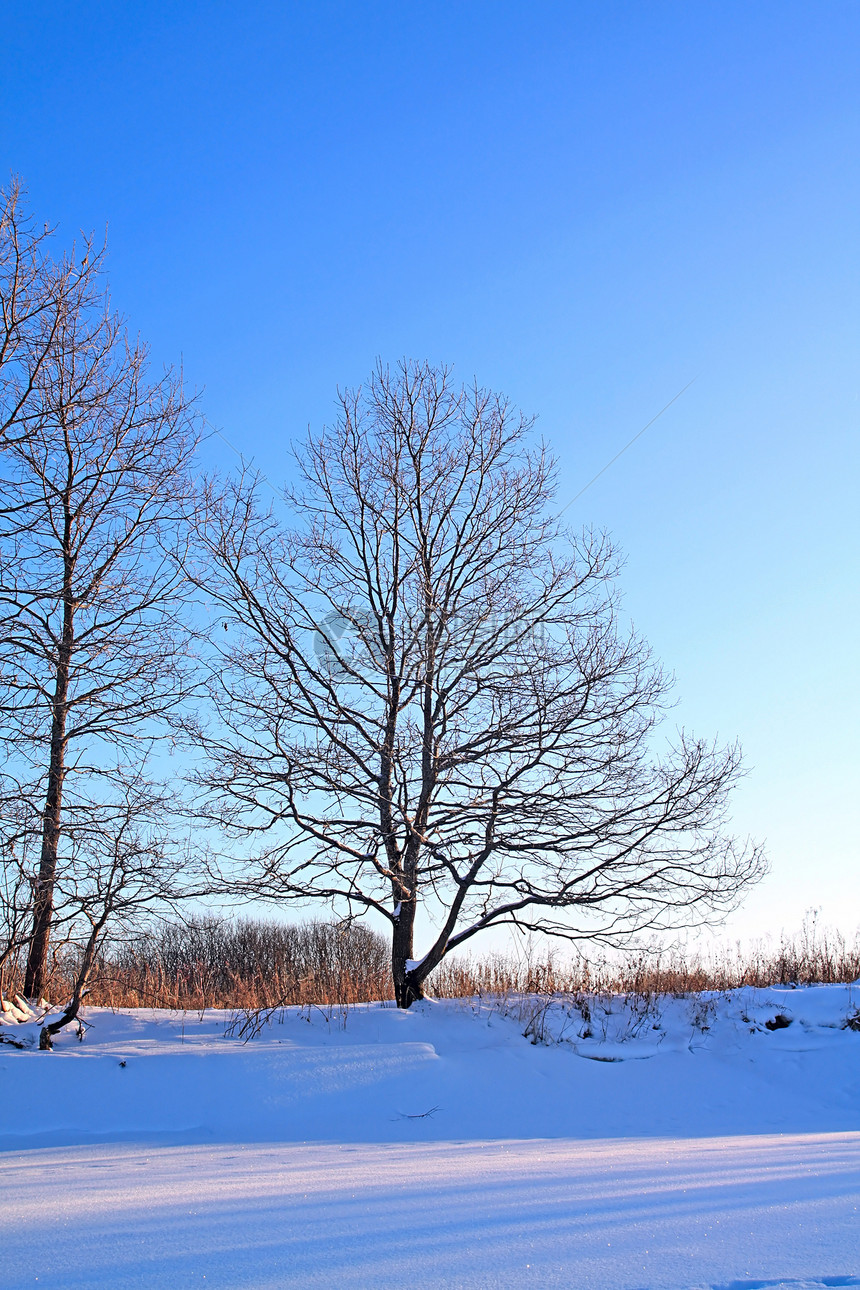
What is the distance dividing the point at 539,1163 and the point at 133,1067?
603cm

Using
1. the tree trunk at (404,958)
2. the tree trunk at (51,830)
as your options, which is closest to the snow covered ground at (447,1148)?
the tree trunk at (404,958)

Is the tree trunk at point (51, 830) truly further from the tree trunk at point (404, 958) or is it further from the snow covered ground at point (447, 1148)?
the tree trunk at point (404, 958)

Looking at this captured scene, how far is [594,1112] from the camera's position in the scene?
35.9 feet

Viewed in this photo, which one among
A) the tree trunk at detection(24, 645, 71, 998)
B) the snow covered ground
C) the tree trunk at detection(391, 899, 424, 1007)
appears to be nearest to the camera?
the snow covered ground

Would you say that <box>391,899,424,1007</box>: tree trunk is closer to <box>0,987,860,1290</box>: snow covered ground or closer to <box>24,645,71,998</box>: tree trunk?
<box>0,987,860,1290</box>: snow covered ground

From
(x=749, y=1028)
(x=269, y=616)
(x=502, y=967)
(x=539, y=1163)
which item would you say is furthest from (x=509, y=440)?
(x=539, y=1163)

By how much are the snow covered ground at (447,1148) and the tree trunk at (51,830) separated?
40.8 inches

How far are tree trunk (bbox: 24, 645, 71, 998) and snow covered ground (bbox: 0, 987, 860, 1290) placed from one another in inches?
40.8

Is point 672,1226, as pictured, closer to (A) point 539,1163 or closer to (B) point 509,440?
(A) point 539,1163

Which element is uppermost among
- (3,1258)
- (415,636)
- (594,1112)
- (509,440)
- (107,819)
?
(509,440)

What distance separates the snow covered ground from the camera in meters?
3.38

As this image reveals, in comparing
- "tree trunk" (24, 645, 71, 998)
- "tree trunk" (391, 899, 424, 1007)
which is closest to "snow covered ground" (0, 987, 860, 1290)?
"tree trunk" (391, 899, 424, 1007)

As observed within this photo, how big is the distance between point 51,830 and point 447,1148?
7.33 meters

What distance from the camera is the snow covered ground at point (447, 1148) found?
3375 millimetres
